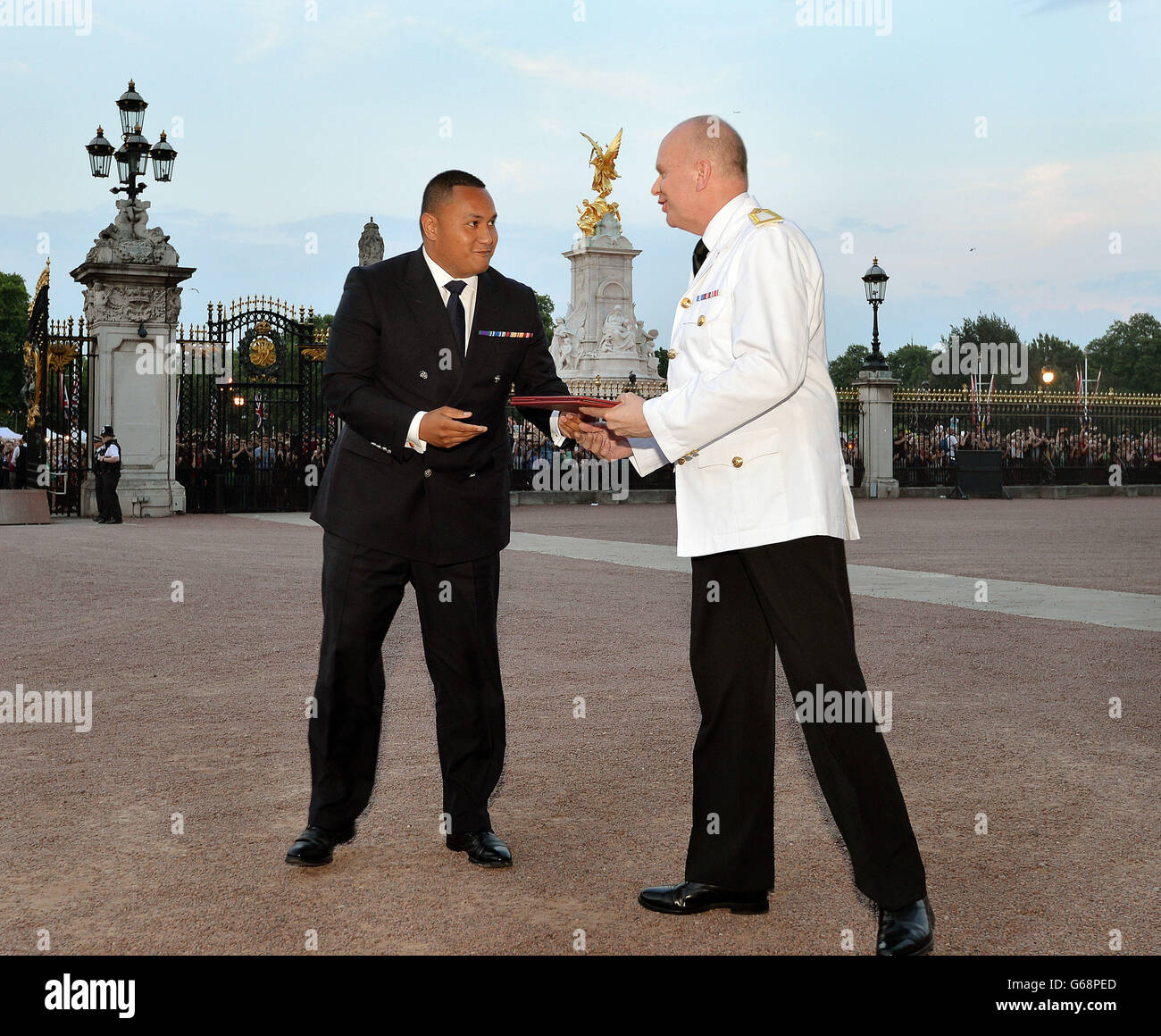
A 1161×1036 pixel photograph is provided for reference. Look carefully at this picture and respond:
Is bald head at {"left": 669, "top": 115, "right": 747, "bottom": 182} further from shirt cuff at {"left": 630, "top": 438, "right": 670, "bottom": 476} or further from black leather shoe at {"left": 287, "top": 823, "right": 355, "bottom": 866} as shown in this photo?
black leather shoe at {"left": 287, "top": 823, "right": 355, "bottom": 866}

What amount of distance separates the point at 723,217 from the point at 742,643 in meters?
1.09

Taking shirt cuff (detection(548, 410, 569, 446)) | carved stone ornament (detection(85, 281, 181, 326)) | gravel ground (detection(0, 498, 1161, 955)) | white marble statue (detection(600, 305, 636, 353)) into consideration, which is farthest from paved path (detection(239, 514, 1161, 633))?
white marble statue (detection(600, 305, 636, 353))

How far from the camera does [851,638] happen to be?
324 cm

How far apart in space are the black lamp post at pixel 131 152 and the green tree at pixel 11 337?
44.5 metres

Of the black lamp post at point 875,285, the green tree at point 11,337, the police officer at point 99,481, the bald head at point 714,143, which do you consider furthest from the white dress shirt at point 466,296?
the green tree at point 11,337

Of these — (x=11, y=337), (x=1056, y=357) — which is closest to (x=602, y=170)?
(x=11, y=337)

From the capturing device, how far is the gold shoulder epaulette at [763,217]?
3.23 m

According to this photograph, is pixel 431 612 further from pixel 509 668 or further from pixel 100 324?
pixel 100 324

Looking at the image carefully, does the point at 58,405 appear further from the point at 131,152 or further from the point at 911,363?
the point at 911,363

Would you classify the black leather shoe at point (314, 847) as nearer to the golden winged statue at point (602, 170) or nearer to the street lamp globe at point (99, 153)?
the street lamp globe at point (99, 153)

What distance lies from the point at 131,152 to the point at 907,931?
2141cm

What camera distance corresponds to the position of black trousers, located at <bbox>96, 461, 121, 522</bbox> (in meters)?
20.3

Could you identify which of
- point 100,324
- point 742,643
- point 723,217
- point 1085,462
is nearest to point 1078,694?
point 742,643

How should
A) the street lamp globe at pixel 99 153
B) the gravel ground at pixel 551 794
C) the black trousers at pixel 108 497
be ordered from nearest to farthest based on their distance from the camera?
the gravel ground at pixel 551 794
the black trousers at pixel 108 497
the street lamp globe at pixel 99 153
